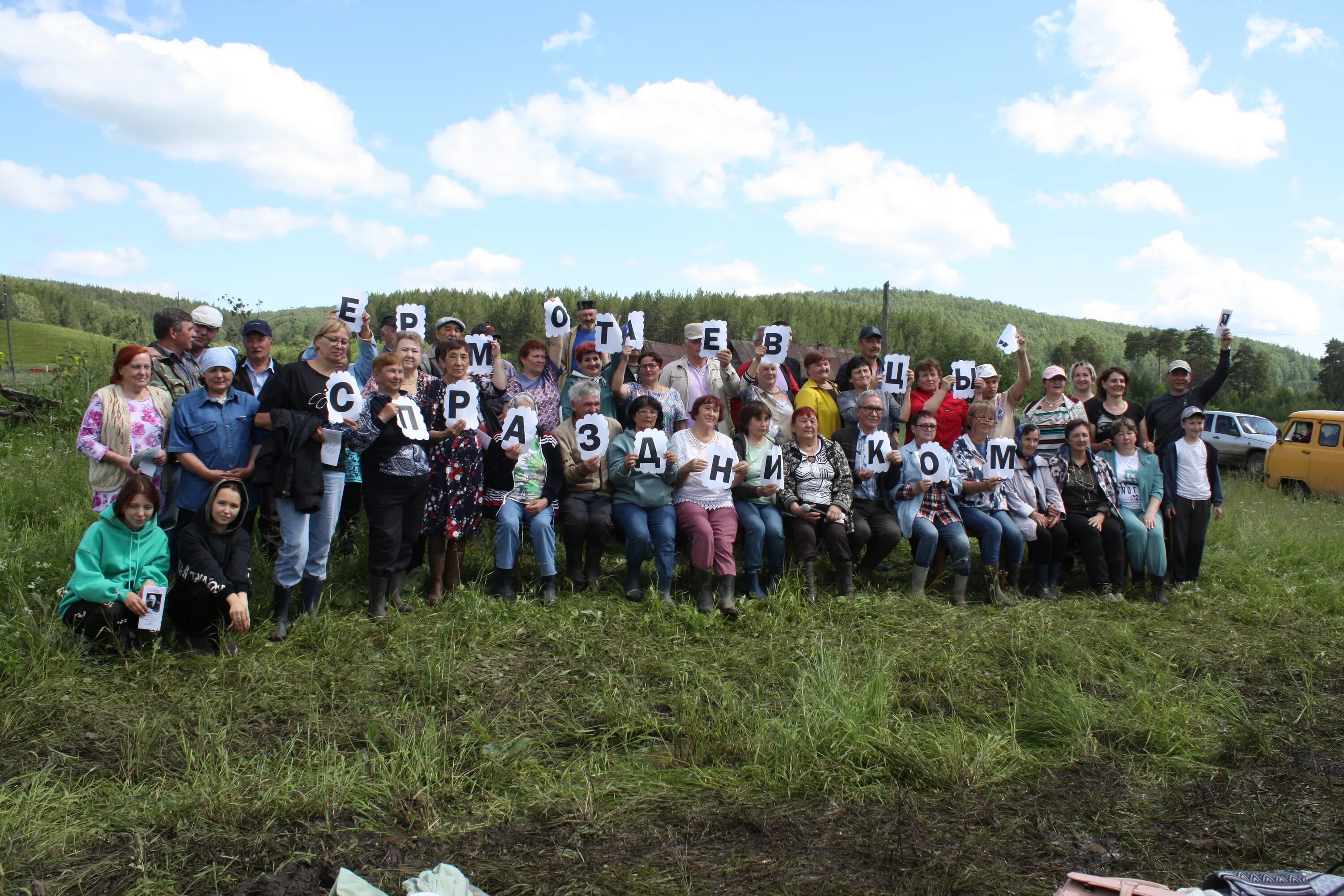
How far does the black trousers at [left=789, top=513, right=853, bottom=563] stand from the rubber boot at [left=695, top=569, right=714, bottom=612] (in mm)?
797

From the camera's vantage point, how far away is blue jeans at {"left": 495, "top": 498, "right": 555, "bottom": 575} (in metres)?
6.31

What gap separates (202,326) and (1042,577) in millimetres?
6989

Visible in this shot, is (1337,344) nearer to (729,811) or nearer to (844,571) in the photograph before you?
(844,571)

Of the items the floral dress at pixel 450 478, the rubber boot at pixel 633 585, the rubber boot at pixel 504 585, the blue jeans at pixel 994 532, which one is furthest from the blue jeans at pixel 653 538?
the blue jeans at pixel 994 532

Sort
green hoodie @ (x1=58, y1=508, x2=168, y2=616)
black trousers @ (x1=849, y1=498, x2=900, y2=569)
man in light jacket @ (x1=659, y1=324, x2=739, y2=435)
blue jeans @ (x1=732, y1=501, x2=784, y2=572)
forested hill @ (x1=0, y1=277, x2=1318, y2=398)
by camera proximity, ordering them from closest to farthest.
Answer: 1. green hoodie @ (x1=58, y1=508, x2=168, y2=616)
2. blue jeans @ (x1=732, y1=501, x2=784, y2=572)
3. black trousers @ (x1=849, y1=498, x2=900, y2=569)
4. man in light jacket @ (x1=659, y1=324, x2=739, y2=435)
5. forested hill @ (x1=0, y1=277, x2=1318, y2=398)

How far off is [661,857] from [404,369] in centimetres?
391

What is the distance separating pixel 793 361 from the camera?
8.69 m

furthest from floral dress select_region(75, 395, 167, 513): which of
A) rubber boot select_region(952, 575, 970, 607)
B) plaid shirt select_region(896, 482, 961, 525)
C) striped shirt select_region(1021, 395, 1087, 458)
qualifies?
striped shirt select_region(1021, 395, 1087, 458)

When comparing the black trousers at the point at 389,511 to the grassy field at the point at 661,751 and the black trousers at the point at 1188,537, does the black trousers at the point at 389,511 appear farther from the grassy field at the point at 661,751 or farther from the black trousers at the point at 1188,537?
the black trousers at the point at 1188,537

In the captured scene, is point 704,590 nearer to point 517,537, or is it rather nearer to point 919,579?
point 517,537

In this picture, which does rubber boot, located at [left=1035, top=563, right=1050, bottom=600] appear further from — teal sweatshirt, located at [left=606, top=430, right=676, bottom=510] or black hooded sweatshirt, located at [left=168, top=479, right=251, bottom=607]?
black hooded sweatshirt, located at [left=168, top=479, right=251, bottom=607]

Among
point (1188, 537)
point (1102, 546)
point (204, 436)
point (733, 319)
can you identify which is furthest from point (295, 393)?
point (733, 319)

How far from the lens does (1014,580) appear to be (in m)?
7.32

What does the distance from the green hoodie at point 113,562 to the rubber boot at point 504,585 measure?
2.11 m
